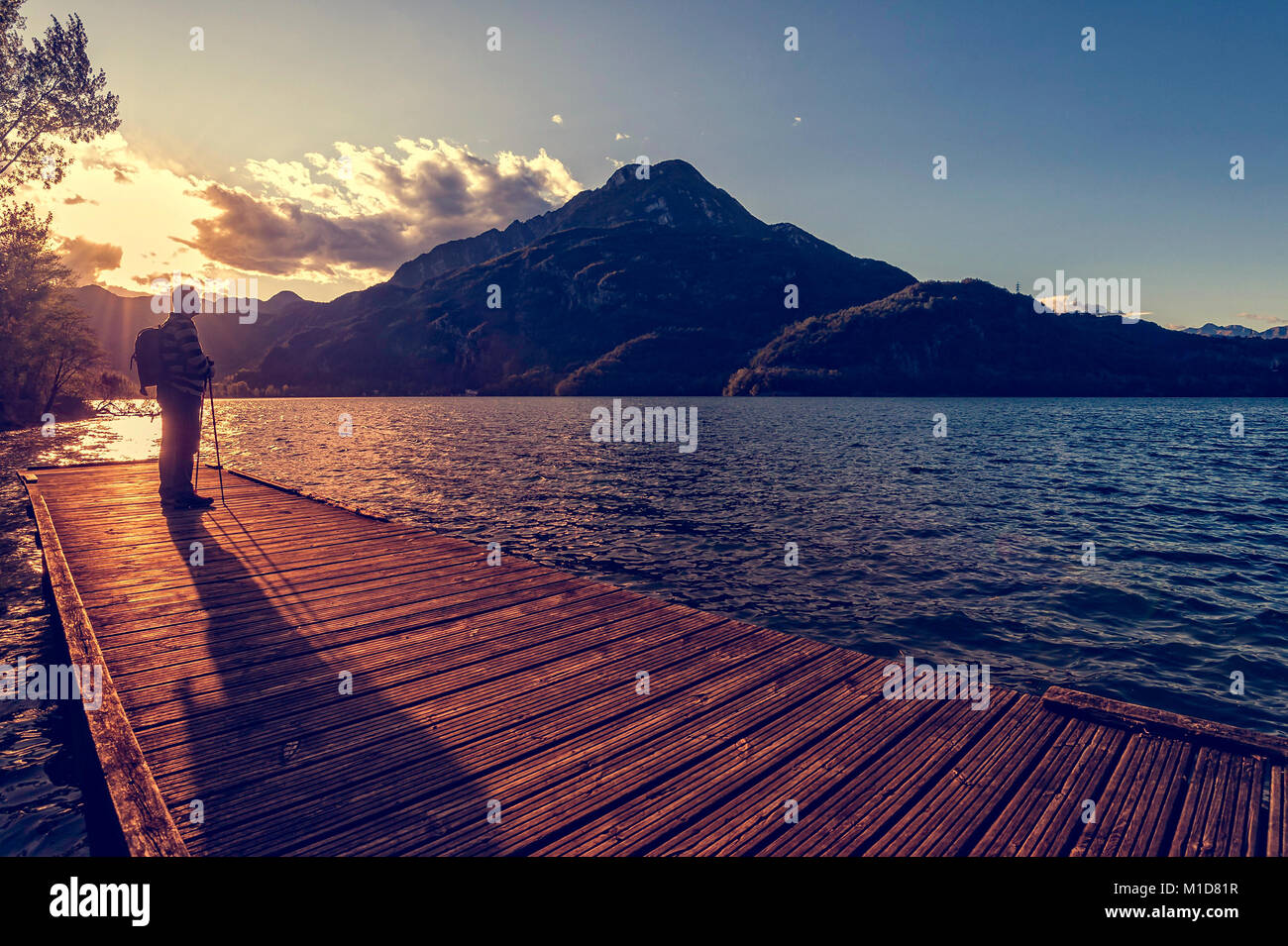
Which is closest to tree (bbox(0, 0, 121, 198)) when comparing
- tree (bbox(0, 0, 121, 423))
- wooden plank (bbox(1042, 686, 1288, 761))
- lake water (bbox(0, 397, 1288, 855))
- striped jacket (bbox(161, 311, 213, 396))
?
tree (bbox(0, 0, 121, 423))

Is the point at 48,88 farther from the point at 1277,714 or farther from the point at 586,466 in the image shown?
the point at 1277,714

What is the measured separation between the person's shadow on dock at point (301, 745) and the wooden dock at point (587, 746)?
0.02 metres

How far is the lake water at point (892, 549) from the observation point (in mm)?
11180

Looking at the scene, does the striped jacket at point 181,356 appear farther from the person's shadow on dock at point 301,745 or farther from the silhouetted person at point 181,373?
the person's shadow on dock at point 301,745

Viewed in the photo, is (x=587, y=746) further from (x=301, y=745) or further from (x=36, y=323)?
(x=36, y=323)

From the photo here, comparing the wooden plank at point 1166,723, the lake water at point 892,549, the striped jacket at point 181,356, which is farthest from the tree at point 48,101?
the wooden plank at point 1166,723

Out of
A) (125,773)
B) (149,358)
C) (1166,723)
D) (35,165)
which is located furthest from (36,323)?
(1166,723)

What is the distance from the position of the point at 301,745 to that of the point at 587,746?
2.40 m

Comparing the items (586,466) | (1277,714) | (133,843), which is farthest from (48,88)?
(1277,714)

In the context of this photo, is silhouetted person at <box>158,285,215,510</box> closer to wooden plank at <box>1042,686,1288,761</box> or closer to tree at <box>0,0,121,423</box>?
wooden plank at <box>1042,686,1288,761</box>

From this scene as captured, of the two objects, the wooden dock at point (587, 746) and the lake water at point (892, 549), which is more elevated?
the wooden dock at point (587, 746)

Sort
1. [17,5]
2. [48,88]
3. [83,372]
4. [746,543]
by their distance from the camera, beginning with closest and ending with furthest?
[746,543] → [17,5] → [48,88] → [83,372]
